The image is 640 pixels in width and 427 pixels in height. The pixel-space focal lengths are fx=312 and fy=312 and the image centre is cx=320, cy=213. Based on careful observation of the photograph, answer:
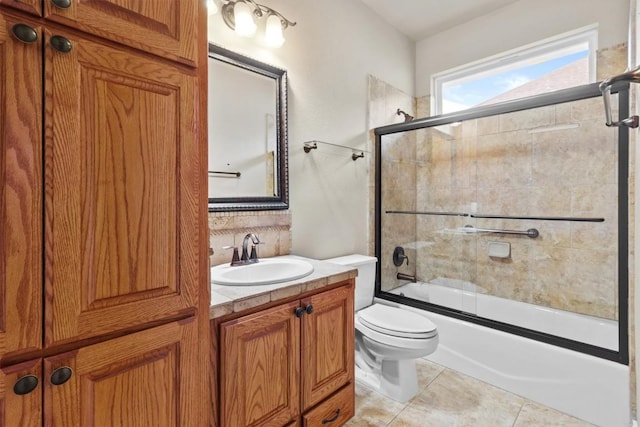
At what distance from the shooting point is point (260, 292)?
3.82ft

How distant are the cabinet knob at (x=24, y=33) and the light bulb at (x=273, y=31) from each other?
133cm

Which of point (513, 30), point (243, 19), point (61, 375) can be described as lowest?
point (61, 375)

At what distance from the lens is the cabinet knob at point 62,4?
70 cm

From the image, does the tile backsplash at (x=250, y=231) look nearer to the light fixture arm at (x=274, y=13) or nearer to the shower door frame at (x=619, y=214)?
the light fixture arm at (x=274, y=13)

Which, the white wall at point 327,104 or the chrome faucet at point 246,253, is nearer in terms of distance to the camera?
the chrome faucet at point 246,253

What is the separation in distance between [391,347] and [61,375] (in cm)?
151

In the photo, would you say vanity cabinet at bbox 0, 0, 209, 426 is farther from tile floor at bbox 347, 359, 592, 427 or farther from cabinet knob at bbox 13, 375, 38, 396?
tile floor at bbox 347, 359, 592, 427

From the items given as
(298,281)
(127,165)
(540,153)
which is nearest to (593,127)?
(540,153)

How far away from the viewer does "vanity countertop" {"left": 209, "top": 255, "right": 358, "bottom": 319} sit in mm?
1070

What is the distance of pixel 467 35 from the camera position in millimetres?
2752

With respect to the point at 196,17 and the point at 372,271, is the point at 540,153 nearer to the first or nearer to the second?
the point at 372,271

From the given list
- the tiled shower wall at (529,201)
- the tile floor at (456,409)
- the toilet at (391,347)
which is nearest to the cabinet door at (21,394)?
the tile floor at (456,409)

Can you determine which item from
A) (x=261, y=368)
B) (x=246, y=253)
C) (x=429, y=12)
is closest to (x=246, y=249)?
(x=246, y=253)

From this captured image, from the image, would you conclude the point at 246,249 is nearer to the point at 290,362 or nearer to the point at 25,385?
the point at 290,362
